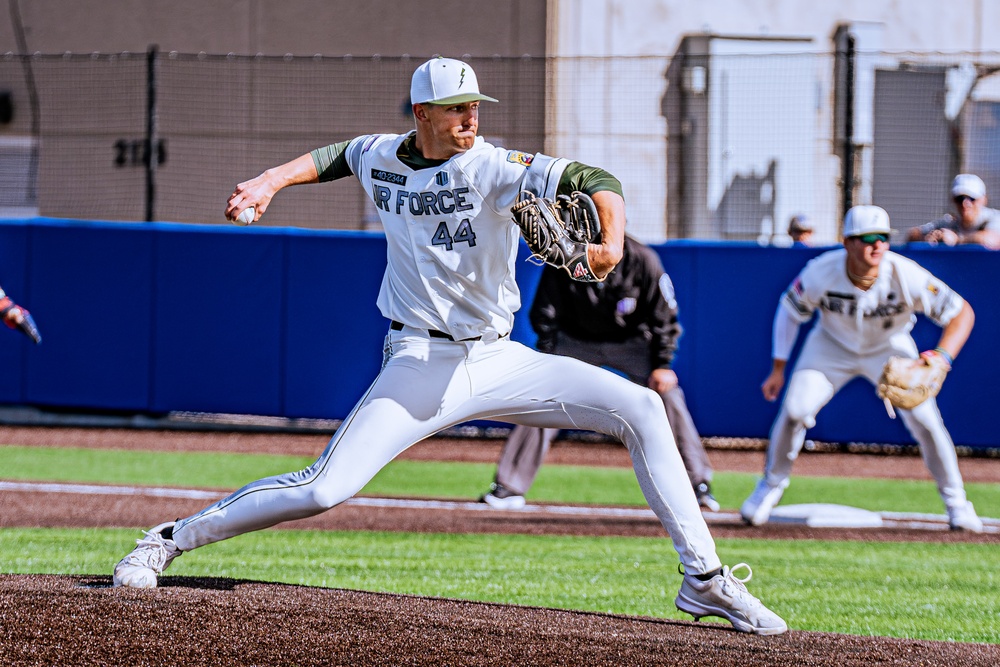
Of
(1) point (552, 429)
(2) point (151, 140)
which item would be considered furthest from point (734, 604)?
(2) point (151, 140)

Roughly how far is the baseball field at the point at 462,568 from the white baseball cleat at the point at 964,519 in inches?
4.4

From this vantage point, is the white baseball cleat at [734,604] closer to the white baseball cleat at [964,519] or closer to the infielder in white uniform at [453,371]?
the infielder in white uniform at [453,371]

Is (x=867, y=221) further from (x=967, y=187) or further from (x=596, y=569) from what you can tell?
(x=967, y=187)

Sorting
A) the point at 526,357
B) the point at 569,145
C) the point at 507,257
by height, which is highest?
the point at 569,145

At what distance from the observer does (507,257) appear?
15.9 feet

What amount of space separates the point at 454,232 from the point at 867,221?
150 inches

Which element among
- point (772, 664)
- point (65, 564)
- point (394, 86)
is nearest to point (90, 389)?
point (394, 86)

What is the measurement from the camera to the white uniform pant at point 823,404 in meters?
7.96

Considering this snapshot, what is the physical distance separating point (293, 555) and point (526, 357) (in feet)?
8.27

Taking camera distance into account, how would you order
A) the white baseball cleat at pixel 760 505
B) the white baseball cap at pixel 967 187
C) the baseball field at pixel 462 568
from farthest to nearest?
the white baseball cap at pixel 967 187
the white baseball cleat at pixel 760 505
the baseball field at pixel 462 568

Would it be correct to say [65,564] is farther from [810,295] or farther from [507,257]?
[810,295]

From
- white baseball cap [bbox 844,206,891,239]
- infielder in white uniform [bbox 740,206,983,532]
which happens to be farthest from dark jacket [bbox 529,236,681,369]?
white baseball cap [bbox 844,206,891,239]

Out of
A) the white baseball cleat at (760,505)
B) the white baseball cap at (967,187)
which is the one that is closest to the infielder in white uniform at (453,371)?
the white baseball cleat at (760,505)

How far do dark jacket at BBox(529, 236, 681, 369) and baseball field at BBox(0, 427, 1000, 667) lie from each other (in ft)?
4.05
